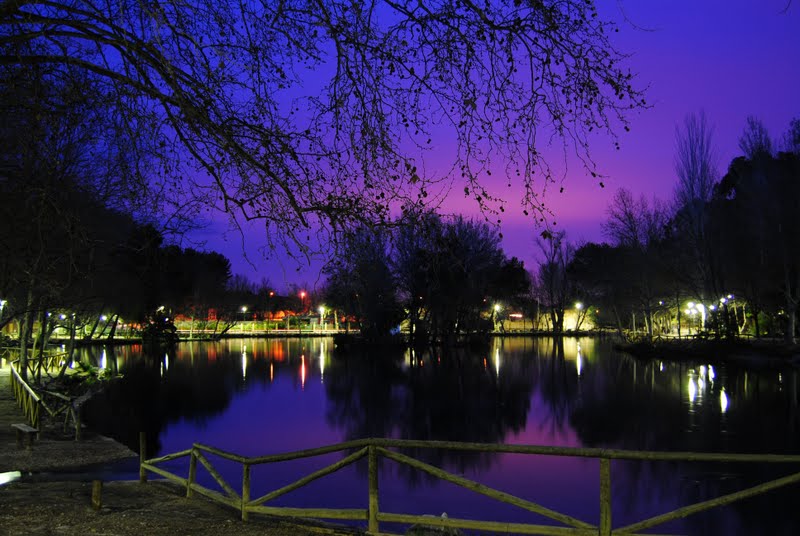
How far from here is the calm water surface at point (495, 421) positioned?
1656 cm

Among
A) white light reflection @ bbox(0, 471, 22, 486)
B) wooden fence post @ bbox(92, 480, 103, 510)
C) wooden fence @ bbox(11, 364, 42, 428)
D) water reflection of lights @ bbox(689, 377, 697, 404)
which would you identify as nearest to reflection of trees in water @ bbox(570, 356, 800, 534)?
water reflection of lights @ bbox(689, 377, 697, 404)

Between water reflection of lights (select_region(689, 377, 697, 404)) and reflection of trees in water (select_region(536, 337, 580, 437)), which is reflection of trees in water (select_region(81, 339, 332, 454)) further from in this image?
water reflection of lights (select_region(689, 377, 697, 404))

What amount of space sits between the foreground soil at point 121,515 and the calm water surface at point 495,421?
596cm

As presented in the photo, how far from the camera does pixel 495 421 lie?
2680 cm

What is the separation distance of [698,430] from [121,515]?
1935 centimetres

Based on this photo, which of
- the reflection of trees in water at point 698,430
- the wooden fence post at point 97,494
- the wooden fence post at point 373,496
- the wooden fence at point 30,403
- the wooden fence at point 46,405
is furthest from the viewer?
the wooden fence at point 46,405

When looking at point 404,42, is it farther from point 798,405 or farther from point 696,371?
point 696,371

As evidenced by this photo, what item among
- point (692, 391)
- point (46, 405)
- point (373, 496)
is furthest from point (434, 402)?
point (373, 496)

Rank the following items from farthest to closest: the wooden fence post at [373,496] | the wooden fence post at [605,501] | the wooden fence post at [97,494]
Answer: the wooden fence post at [97,494] → the wooden fence post at [373,496] → the wooden fence post at [605,501]

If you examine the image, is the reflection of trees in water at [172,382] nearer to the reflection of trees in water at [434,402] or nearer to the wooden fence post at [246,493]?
the reflection of trees in water at [434,402]

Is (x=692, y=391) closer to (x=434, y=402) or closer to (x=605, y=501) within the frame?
(x=434, y=402)

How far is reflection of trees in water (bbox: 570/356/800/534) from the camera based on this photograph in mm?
15320

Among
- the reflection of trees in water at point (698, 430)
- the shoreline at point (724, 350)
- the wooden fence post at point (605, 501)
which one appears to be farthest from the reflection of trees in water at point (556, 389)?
the wooden fence post at point (605, 501)

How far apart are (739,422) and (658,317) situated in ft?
140
